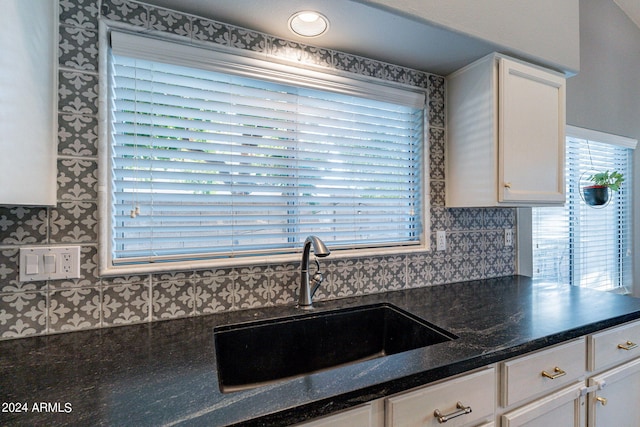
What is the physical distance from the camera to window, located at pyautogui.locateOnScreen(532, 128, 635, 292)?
7.20 ft

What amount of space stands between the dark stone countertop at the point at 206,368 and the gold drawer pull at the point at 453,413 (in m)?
0.11

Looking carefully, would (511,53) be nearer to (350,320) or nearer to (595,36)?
(350,320)

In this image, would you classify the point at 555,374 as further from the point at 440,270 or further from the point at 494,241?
the point at 494,241

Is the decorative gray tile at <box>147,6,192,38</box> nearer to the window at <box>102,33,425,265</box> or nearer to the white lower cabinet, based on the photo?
the window at <box>102,33,425,265</box>

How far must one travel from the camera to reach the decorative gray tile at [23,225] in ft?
3.19

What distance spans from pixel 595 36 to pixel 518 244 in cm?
177

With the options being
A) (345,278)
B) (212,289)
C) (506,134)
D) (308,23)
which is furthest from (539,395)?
(308,23)

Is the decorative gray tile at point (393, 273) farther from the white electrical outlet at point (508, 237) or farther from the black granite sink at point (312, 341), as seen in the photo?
the white electrical outlet at point (508, 237)

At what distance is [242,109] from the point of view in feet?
4.29

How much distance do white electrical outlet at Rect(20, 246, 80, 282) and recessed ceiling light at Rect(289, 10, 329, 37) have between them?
45.1 inches

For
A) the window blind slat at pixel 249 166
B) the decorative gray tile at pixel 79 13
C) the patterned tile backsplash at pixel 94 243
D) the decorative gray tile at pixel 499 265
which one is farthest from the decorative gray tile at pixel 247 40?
the decorative gray tile at pixel 499 265

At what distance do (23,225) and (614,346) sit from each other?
2.19 metres

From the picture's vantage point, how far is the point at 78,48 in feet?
3.49

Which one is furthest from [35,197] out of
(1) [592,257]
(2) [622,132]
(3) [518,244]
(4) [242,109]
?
(2) [622,132]
